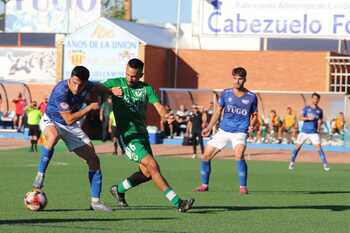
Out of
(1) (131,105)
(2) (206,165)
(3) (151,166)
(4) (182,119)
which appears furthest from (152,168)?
(4) (182,119)

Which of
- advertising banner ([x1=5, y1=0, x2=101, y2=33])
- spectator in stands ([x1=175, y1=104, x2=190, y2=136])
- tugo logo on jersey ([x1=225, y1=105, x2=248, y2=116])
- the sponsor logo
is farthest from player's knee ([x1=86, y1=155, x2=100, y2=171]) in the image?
advertising banner ([x1=5, y1=0, x2=101, y2=33])

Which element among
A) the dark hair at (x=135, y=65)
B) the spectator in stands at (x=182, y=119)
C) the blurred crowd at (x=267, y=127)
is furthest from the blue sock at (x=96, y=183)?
the spectator in stands at (x=182, y=119)

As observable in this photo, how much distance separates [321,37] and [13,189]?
3618cm

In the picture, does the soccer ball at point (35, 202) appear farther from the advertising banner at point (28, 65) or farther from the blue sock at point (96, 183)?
the advertising banner at point (28, 65)

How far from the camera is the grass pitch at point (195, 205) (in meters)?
12.3

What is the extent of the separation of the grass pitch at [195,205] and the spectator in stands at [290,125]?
18.4 meters

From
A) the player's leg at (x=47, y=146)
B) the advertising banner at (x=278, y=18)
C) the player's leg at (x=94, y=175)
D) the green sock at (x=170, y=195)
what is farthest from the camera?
the advertising banner at (x=278, y=18)

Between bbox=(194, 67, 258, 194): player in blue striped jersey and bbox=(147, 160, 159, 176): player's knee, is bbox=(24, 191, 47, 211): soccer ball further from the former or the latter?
bbox=(194, 67, 258, 194): player in blue striped jersey

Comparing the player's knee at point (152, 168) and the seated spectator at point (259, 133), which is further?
the seated spectator at point (259, 133)

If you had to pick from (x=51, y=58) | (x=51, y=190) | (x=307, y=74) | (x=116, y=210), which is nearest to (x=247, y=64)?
(x=307, y=74)

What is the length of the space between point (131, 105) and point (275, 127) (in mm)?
32061

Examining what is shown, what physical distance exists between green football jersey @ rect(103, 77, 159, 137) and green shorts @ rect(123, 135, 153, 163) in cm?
7

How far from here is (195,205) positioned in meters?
15.2

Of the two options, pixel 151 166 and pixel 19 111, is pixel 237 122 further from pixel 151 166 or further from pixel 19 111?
pixel 19 111
